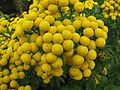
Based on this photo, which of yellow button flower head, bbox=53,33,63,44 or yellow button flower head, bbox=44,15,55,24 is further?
yellow button flower head, bbox=44,15,55,24

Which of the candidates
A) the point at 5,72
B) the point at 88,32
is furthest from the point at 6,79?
the point at 88,32

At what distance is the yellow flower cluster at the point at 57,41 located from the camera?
1.96 m

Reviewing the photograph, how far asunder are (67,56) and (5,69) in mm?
807

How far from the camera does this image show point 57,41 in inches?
75.9

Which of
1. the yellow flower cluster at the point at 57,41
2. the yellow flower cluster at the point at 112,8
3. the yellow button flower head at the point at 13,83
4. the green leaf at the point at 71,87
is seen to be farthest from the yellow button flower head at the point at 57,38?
the yellow flower cluster at the point at 112,8

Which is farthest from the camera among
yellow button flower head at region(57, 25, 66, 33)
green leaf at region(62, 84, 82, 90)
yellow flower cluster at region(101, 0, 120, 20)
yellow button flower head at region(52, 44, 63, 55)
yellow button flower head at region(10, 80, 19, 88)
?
yellow flower cluster at region(101, 0, 120, 20)

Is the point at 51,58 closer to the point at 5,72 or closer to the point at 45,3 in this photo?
the point at 45,3

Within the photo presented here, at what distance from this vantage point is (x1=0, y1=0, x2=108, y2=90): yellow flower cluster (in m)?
1.96

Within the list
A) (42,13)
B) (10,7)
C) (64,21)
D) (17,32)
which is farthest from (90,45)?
(10,7)

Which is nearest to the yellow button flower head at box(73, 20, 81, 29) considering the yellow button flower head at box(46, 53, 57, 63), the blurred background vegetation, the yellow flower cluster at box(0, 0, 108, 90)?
the yellow flower cluster at box(0, 0, 108, 90)

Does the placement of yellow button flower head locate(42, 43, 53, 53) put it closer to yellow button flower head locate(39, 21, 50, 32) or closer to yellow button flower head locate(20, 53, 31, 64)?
yellow button flower head locate(39, 21, 50, 32)

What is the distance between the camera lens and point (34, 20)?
2154 mm

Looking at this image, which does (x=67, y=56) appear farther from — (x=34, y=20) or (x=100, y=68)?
(x=100, y=68)

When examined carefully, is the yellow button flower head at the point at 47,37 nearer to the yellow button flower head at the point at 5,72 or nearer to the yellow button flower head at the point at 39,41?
the yellow button flower head at the point at 39,41
